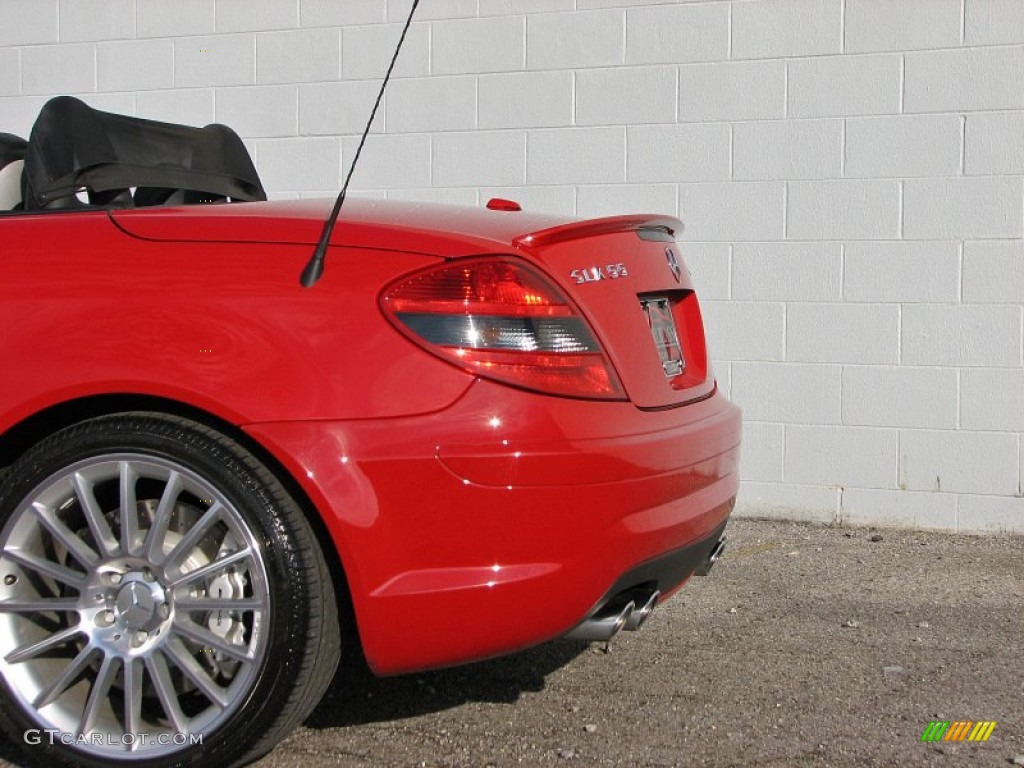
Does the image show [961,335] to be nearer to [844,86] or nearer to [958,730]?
[844,86]

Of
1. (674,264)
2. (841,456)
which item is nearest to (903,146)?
(841,456)

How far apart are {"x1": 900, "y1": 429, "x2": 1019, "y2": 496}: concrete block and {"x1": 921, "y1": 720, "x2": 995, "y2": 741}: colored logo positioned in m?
2.24

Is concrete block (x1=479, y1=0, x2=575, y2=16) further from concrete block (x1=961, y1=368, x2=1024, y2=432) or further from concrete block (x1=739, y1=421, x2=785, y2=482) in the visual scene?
concrete block (x1=961, y1=368, x2=1024, y2=432)

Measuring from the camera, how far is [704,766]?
2.97 meters

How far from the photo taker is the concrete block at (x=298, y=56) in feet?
19.9

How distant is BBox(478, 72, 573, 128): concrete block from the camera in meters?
5.77

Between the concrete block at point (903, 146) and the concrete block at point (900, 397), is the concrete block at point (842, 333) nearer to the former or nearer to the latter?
the concrete block at point (900, 397)

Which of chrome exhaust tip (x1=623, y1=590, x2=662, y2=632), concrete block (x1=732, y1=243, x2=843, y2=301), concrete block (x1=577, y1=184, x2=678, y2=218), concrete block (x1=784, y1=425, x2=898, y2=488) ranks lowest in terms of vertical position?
concrete block (x1=784, y1=425, x2=898, y2=488)

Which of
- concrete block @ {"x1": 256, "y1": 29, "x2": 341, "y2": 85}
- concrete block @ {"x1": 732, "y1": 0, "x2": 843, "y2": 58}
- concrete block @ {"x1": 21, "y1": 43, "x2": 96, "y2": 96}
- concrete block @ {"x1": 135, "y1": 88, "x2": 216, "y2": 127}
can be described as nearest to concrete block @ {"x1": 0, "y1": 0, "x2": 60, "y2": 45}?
concrete block @ {"x1": 21, "y1": 43, "x2": 96, "y2": 96}

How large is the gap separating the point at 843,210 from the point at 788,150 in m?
0.36

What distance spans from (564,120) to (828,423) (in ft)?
6.03

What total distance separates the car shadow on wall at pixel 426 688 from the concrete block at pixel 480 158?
9.07 feet

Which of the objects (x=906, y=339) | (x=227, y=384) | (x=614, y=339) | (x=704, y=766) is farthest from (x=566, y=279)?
(x=906, y=339)

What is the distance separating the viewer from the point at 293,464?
8.63ft
